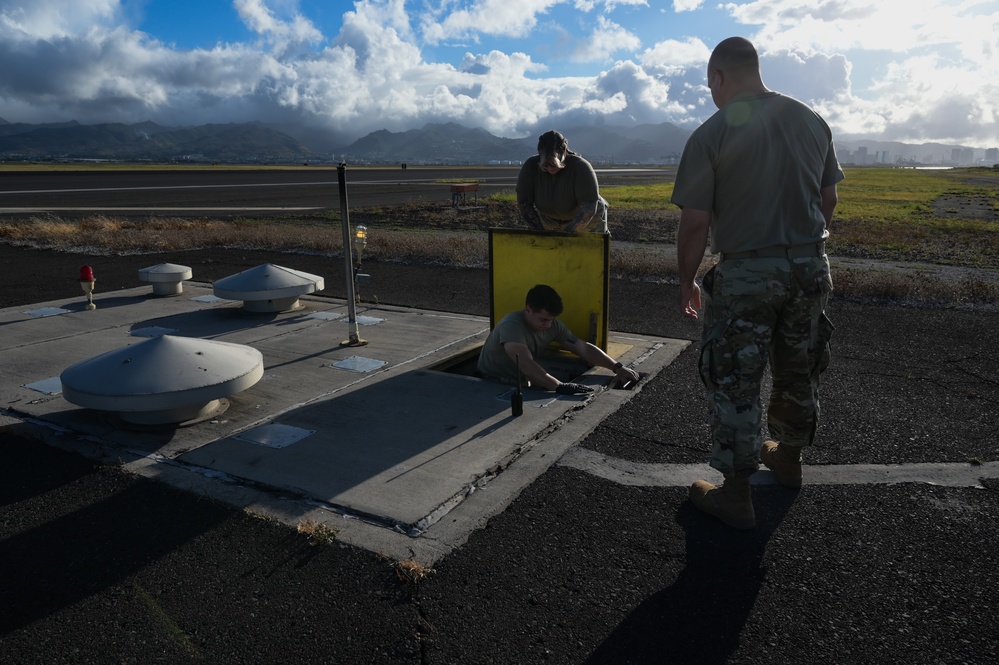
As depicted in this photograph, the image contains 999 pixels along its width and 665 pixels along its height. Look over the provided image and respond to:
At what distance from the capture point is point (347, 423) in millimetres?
4352

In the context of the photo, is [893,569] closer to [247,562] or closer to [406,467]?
[406,467]

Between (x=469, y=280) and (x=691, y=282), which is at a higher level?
(x=691, y=282)

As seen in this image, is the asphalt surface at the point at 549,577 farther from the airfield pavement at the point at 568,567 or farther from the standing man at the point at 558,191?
the standing man at the point at 558,191

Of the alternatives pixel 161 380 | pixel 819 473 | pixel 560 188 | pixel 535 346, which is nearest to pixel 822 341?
pixel 819 473

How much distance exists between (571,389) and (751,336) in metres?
2.05

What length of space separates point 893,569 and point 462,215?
2251 cm

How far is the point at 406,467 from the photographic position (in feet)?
12.2

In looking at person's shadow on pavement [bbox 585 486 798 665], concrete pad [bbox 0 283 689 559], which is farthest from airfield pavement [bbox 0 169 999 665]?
concrete pad [bbox 0 283 689 559]

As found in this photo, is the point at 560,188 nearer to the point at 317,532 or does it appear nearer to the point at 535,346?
the point at 535,346

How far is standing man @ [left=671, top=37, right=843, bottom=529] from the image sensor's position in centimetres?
286

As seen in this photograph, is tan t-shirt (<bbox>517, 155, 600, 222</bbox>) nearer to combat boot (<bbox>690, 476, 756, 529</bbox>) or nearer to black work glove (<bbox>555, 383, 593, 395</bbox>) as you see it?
black work glove (<bbox>555, 383, 593, 395</bbox>)

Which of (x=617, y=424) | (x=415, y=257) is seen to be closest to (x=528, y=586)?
(x=617, y=424)

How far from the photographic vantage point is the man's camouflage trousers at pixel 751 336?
2926mm

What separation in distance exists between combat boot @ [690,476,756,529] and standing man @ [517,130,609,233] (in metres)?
2.79
